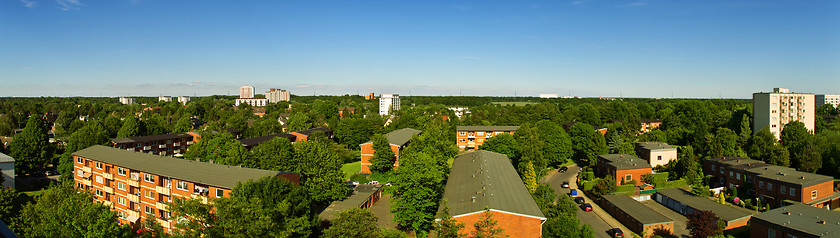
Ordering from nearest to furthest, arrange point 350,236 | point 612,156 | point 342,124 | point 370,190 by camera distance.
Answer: point 350,236 → point 370,190 → point 612,156 → point 342,124

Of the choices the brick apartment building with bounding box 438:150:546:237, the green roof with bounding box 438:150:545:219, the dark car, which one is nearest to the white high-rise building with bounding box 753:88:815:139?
the green roof with bounding box 438:150:545:219

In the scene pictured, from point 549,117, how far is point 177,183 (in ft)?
216

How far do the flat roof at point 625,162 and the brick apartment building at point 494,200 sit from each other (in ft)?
41.4

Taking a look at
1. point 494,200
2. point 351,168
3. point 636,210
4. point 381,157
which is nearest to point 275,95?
point 351,168

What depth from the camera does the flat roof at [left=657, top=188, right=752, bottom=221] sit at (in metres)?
29.5

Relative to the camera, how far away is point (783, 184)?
3209cm

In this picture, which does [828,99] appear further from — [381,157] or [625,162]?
[381,157]

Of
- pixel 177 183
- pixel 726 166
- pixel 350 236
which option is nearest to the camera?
pixel 350 236

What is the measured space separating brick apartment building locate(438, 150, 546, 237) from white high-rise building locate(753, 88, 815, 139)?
34.9 m

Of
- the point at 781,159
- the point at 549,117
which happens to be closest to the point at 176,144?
the point at 549,117

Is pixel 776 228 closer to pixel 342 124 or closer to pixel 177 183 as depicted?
pixel 177 183

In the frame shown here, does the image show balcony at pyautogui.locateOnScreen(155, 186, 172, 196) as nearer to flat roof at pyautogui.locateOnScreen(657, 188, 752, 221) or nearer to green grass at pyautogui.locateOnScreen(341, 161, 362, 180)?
green grass at pyautogui.locateOnScreen(341, 161, 362, 180)

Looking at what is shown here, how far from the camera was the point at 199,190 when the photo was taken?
25.7 metres

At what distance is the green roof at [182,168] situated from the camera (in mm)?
25219
